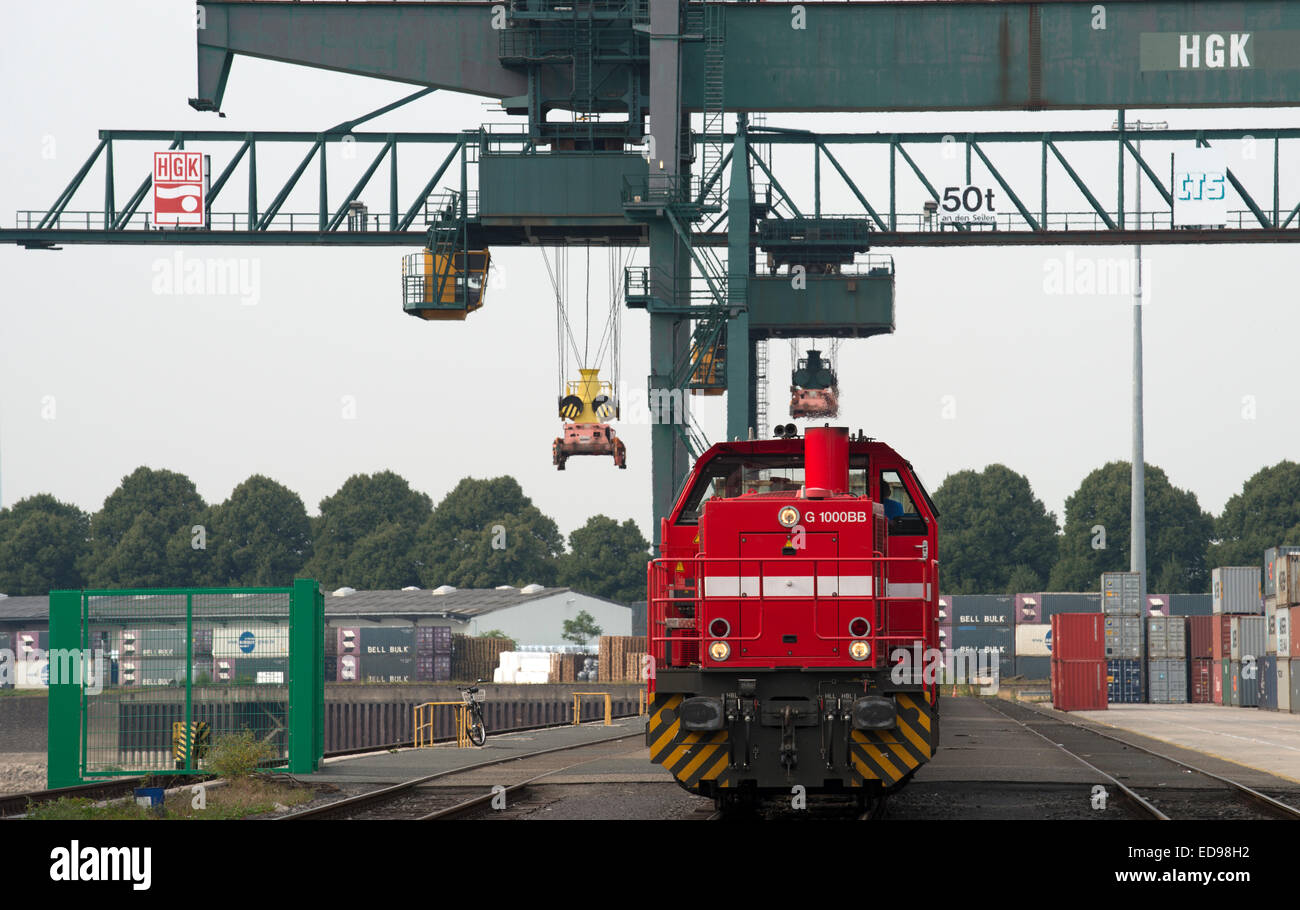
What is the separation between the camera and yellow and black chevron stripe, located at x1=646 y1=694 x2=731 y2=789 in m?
12.9

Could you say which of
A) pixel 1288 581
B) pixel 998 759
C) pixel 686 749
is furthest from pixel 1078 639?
pixel 686 749

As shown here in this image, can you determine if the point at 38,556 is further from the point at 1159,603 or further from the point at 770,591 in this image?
the point at 770,591

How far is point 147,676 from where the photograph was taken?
19531 mm

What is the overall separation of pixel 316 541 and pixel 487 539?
1550cm

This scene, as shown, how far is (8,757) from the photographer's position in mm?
58875

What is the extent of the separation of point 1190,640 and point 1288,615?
47.3 ft

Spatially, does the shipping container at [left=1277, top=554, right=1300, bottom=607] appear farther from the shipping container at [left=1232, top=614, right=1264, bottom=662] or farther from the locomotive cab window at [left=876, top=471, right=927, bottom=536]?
the locomotive cab window at [left=876, top=471, right=927, bottom=536]

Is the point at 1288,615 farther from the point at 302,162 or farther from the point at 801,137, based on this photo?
the point at 302,162

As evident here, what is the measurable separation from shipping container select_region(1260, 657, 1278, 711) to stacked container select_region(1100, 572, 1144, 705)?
8863mm

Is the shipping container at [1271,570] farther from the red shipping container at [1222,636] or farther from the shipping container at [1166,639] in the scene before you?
the shipping container at [1166,639]

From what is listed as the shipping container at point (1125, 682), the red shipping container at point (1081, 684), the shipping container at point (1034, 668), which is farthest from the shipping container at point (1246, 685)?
the shipping container at point (1034, 668)

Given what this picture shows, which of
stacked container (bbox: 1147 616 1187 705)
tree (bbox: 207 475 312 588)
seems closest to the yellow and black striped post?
stacked container (bbox: 1147 616 1187 705)
